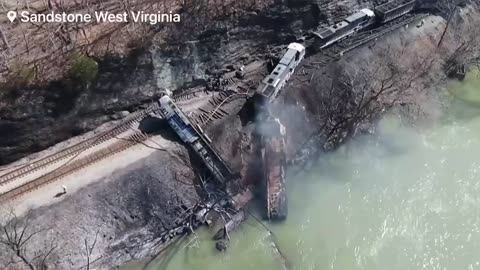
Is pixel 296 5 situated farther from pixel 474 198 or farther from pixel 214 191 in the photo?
pixel 474 198

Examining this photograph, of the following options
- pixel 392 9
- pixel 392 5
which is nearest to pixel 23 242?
pixel 392 9

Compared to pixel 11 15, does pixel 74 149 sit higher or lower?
lower

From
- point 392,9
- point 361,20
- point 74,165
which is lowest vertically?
point 74,165

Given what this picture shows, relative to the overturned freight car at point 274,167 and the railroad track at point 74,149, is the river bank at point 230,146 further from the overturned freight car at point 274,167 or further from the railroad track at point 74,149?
the railroad track at point 74,149

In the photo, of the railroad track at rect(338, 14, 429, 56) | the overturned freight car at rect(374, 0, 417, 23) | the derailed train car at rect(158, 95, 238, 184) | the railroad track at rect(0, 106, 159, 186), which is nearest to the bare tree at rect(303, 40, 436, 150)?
the railroad track at rect(338, 14, 429, 56)

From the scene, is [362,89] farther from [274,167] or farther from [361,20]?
[274,167]

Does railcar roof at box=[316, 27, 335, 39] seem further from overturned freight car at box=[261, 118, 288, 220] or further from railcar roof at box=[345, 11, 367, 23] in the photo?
overturned freight car at box=[261, 118, 288, 220]

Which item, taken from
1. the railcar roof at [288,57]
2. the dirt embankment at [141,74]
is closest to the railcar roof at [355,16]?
the dirt embankment at [141,74]
